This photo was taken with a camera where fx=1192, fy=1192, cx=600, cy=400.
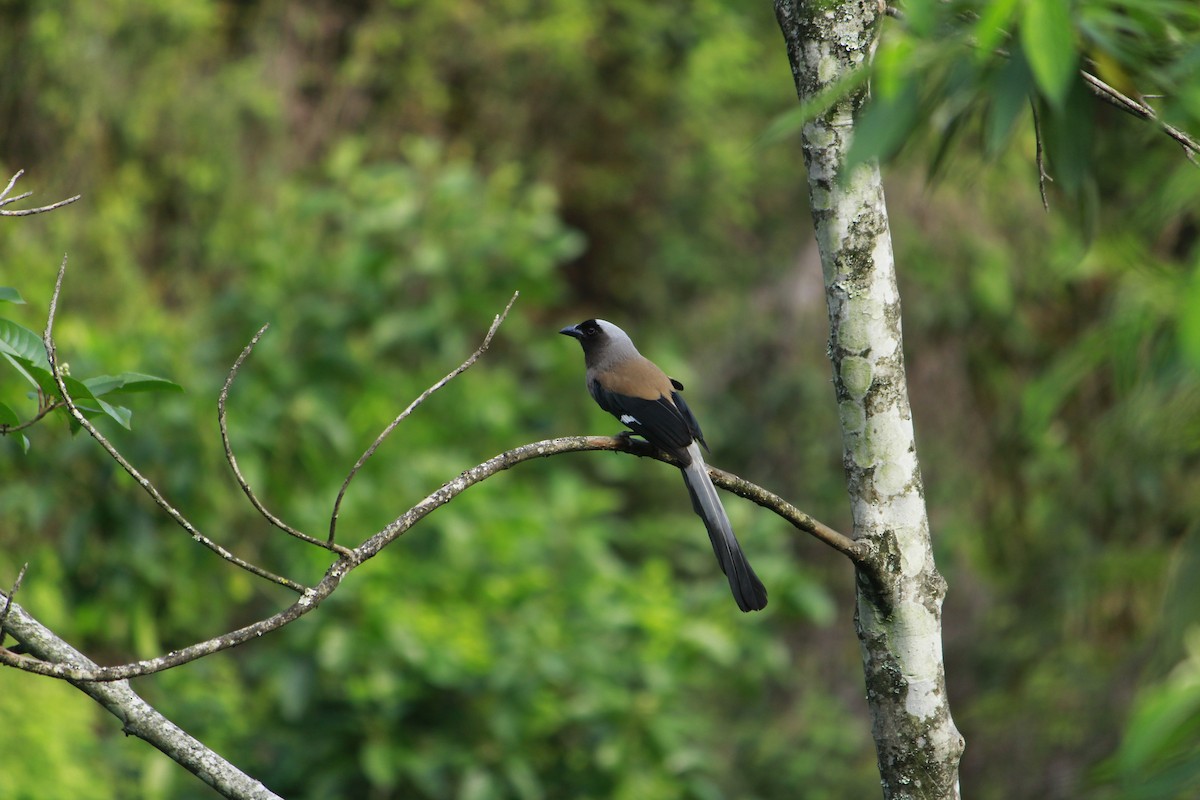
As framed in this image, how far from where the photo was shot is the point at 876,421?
225cm

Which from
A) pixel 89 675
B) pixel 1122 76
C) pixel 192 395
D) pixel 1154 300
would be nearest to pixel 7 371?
pixel 192 395

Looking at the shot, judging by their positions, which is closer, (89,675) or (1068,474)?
(89,675)

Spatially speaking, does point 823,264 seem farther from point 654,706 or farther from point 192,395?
point 192,395

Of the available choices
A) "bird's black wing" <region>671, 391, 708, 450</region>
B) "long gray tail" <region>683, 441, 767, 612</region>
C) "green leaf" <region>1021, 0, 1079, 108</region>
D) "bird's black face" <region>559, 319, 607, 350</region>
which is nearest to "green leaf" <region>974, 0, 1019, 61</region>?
"green leaf" <region>1021, 0, 1079, 108</region>

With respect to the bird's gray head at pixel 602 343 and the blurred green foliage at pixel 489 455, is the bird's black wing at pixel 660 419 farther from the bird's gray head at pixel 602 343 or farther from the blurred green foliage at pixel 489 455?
the blurred green foliage at pixel 489 455

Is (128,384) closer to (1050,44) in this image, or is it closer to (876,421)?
(876,421)

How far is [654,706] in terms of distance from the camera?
5.53m

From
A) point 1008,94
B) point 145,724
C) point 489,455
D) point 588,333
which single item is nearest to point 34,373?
point 145,724

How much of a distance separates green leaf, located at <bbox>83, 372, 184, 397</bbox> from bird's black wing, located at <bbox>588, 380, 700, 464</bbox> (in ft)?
4.93

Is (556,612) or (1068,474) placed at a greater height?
(1068,474)

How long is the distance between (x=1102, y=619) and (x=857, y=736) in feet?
5.53

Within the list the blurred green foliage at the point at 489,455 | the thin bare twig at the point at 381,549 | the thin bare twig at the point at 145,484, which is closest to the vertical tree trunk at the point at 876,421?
the thin bare twig at the point at 381,549

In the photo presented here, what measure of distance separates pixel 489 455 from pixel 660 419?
4.40 metres

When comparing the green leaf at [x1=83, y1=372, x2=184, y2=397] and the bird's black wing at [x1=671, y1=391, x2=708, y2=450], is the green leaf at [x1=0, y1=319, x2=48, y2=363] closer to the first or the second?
the green leaf at [x1=83, y1=372, x2=184, y2=397]
